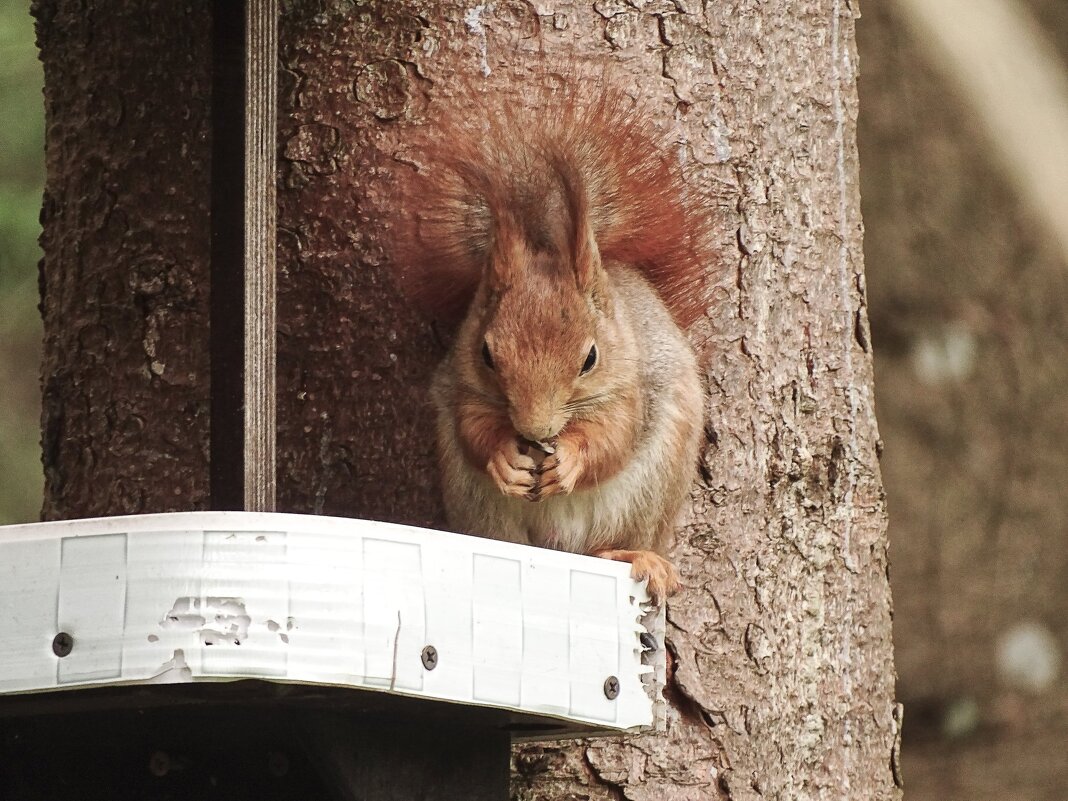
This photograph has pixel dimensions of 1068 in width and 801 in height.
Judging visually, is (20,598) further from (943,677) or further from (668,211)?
(943,677)

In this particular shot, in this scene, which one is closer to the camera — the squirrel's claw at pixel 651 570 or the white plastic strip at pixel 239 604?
the white plastic strip at pixel 239 604

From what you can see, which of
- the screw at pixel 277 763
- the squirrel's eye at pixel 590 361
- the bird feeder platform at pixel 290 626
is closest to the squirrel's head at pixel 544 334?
the squirrel's eye at pixel 590 361

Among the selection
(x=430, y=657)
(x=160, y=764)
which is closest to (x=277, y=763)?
(x=160, y=764)

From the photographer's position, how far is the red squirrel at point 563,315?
59.9 inches

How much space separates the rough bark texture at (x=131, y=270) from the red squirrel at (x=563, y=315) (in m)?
0.30

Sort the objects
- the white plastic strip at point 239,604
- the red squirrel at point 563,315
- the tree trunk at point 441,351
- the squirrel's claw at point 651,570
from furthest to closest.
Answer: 1. the tree trunk at point 441,351
2. the red squirrel at point 563,315
3. the squirrel's claw at point 651,570
4. the white plastic strip at point 239,604

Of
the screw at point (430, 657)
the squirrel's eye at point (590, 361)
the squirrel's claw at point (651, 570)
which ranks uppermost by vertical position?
the squirrel's eye at point (590, 361)

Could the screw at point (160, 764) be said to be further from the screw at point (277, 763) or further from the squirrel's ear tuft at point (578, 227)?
the squirrel's ear tuft at point (578, 227)

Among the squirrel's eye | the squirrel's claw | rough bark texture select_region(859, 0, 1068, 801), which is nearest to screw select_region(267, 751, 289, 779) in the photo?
the squirrel's claw

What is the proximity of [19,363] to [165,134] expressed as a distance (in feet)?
8.15

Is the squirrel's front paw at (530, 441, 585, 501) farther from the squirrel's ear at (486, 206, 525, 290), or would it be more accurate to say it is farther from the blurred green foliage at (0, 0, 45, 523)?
the blurred green foliage at (0, 0, 45, 523)

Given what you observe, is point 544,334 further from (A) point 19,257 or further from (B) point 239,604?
(A) point 19,257

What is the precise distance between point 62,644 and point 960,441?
2.41m

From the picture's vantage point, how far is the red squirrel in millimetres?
1521
